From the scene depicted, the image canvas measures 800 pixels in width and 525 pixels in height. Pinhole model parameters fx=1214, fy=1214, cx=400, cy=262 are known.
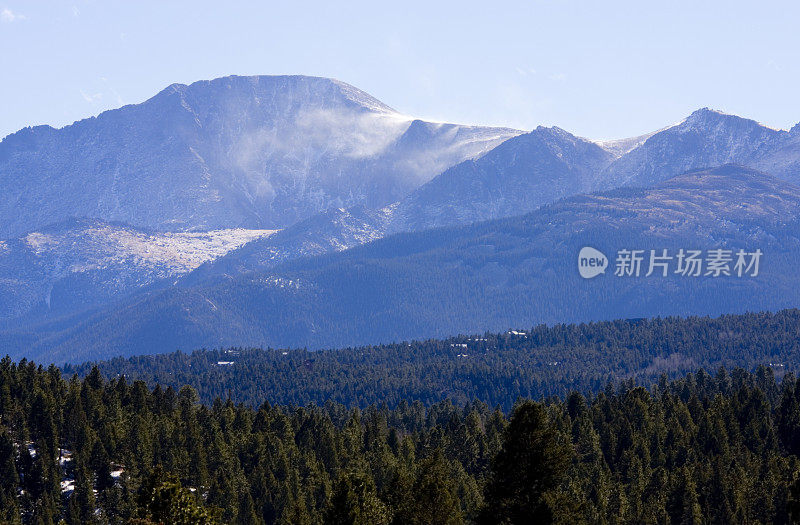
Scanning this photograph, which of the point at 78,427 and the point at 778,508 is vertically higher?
the point at 78,427

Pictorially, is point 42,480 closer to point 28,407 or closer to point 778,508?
point 28,407

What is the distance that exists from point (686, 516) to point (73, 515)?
82.7m

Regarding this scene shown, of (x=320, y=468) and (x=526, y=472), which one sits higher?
(x=526, y=472)

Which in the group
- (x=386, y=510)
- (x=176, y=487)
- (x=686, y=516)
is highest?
(x=176, y=487)

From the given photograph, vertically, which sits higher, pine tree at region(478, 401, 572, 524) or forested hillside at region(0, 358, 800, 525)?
pine tree at region(478, 401, 572, 524)

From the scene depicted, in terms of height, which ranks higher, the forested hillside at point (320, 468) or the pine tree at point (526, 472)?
the pine tree at point (526, 472)

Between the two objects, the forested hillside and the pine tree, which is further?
the forested hillside

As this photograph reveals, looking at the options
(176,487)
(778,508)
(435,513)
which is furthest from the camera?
(778,508)

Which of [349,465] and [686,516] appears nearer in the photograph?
[686,516]

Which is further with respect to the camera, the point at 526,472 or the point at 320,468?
the point at 320,468

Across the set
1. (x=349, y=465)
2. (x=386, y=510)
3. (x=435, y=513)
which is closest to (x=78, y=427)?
(x=349, y=465)

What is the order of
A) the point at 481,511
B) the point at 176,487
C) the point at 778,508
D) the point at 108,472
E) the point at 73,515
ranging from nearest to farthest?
the point at 176,487
the point at 481,511
the point at 778,508
the point at 73,515
the point at 108,472

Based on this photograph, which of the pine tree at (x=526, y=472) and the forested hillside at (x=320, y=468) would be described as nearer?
the pine tree at (x=526, y=472)

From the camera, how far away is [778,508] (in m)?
148
